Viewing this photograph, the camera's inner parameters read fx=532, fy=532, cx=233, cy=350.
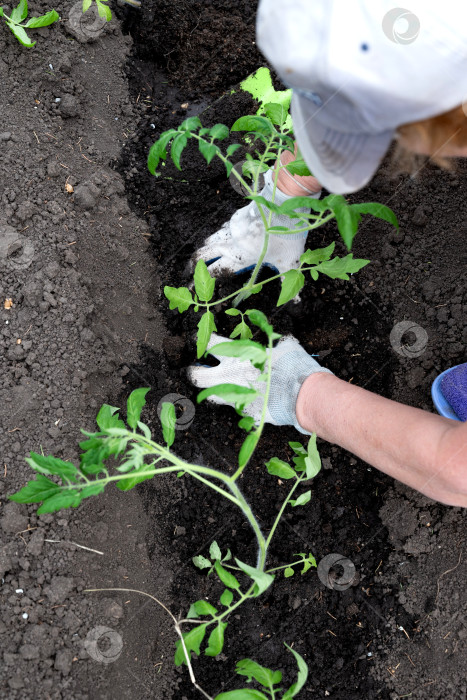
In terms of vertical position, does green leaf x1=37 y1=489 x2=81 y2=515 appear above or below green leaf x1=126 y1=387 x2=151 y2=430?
above

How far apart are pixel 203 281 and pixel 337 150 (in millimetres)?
603

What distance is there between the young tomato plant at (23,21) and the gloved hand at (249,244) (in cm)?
89

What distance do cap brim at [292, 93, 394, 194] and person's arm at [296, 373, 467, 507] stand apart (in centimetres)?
63

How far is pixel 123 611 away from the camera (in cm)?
157

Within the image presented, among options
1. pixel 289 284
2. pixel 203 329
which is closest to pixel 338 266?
pixel 289 284

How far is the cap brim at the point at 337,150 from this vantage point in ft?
2.86

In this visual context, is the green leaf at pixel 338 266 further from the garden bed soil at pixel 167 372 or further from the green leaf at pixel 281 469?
the green leaf at pixel 281 469

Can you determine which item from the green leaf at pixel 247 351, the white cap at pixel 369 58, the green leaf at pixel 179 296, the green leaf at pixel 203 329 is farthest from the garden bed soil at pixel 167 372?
the white cap at pixel 369 58

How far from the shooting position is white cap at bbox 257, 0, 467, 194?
0.76 metres

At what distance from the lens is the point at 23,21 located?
183 centimetres

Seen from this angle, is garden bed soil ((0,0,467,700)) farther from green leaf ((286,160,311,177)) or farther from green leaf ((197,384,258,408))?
green leaf ((197,384,258,408))

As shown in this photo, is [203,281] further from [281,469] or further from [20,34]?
[20,34]

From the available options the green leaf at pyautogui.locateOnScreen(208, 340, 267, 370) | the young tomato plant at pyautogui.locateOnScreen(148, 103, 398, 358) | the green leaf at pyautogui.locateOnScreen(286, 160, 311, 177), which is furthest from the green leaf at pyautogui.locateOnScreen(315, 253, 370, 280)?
the green leaf at pyautogui.locateOnScreen(208, 340, 267, 370)

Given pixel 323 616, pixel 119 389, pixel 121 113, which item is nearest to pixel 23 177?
pixel 121 113
